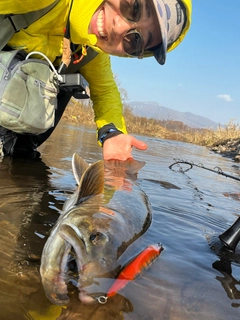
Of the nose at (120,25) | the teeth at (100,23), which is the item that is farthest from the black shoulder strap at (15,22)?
the nose at (120,25)

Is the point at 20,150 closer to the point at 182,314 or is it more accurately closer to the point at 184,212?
the point at 184,212

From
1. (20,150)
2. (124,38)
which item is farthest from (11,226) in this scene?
(20,150)

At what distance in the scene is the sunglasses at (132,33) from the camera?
249 cm

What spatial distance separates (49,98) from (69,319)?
221 cm

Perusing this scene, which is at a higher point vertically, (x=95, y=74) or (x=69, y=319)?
(x=95, y=74)

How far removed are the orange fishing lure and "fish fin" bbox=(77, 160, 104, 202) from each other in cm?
42

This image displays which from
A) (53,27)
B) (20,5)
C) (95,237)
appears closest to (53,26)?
(53,27)

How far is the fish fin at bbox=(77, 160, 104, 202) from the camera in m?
1.59

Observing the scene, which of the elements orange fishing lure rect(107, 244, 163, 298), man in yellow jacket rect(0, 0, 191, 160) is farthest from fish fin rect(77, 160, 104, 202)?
man in yellow jacket rect(0, 0, 191, 160)

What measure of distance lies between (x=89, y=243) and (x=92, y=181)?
54cm

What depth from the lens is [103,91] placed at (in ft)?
12.8

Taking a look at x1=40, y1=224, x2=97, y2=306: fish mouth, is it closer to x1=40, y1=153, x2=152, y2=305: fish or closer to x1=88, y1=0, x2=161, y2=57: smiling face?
x1=40, y1=153, x2=152, y2=305: fish

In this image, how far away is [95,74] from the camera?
384cm

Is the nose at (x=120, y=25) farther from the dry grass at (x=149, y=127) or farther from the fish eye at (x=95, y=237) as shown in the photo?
the dry grass at (x=149, y=127)
